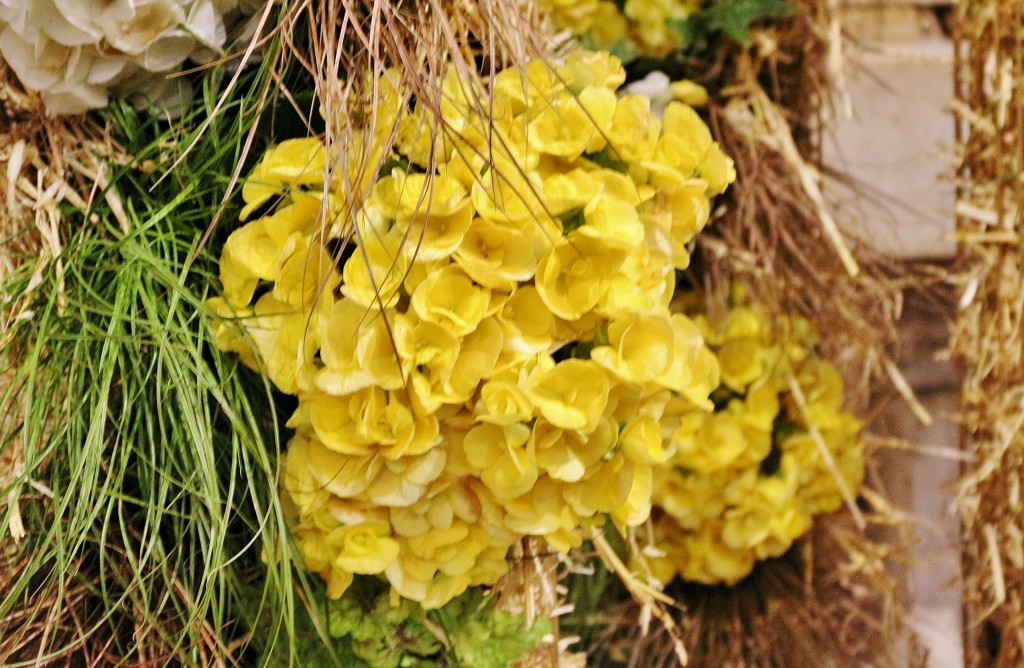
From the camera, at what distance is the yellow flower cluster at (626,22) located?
0.73m

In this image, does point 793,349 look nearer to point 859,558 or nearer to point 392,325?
point 859,558

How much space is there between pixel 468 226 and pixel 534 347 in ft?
0.24

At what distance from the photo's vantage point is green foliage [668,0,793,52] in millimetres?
732

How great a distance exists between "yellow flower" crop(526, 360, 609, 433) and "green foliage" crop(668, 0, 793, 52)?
40cm

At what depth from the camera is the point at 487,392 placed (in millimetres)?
459

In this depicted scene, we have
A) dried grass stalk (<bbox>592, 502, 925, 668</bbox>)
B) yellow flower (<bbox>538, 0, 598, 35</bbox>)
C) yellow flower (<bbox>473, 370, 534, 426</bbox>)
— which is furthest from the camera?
dried grass stalk (<bbox>592, 502, 925, 668</bbox>)

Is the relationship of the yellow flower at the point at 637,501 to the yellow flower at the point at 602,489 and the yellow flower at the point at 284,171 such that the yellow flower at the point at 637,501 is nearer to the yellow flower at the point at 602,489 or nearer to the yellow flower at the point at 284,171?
the yellow flower at the point at 602,489

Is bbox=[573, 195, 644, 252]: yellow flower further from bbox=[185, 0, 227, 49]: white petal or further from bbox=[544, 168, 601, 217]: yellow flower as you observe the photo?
bbox=[185, 0, 227, 49]: white petal

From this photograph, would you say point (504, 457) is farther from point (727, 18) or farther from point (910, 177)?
point (910, 177)

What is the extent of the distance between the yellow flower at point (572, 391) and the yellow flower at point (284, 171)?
0.17 metres

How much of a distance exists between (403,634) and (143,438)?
20 cm

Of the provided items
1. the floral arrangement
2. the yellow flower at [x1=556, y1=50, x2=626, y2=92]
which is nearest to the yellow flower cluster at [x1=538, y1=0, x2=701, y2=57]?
the yellow flower at [x1=556, y1=50, x2=626, y2=92]

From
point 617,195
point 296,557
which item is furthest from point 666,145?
point 296,557

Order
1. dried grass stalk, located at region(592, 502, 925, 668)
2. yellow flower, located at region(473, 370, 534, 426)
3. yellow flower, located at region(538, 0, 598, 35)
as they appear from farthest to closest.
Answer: dried grass stalk, located at region(592, 502, 925, 668), yellow flower, located at region(538, 0, 598, 35), yellow flower, located at region(473, 370, 534, 426)
